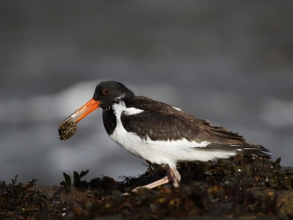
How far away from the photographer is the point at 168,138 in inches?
223

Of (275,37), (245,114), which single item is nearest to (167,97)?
(245,114)

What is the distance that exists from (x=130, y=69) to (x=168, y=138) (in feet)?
25.3

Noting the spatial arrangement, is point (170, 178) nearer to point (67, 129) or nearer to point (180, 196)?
point (67, 129)

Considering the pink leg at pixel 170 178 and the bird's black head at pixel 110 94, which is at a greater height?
the bird's black head at pixel 110 94

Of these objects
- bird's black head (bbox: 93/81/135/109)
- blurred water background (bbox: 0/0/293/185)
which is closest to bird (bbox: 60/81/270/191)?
bird's black head (bbox: 93/81/135/109)

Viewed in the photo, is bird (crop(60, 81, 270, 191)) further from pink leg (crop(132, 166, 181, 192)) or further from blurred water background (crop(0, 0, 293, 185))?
blurred water background (crop(0, 0, 293, 185))

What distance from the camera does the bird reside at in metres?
5.62

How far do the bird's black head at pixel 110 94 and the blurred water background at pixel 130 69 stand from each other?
4146mm

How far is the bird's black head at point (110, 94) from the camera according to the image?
245 inches

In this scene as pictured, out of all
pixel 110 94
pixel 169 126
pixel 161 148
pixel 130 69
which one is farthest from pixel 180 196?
pixel 130 69

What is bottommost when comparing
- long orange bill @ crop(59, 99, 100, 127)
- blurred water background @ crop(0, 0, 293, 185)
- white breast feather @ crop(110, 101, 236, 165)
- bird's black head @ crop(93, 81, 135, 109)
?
white breast feather @ crop(110, 101, 236, 165)

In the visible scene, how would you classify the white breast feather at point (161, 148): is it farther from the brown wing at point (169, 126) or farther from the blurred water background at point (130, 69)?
the blurred water background at point (130, 69)

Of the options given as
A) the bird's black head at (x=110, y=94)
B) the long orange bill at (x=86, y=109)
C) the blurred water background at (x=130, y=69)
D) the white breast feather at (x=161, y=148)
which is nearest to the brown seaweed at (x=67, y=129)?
the long orange bill at (x=86, y=109)

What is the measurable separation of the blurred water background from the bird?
445 centimetres
